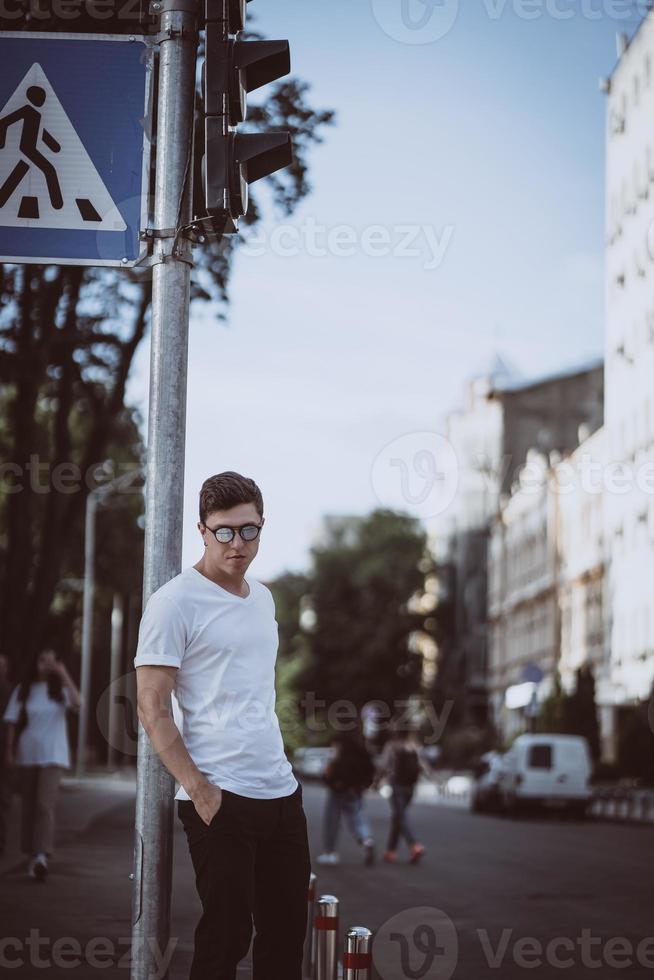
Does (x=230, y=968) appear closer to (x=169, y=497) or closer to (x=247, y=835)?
(x=247, y=835)

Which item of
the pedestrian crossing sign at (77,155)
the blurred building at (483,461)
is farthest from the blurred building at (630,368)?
the pedestrian crossing sign at (77,155)

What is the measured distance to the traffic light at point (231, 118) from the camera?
18.9 feet

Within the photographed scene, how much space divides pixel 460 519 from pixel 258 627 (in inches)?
3814

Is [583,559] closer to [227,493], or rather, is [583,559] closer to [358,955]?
[358,955]

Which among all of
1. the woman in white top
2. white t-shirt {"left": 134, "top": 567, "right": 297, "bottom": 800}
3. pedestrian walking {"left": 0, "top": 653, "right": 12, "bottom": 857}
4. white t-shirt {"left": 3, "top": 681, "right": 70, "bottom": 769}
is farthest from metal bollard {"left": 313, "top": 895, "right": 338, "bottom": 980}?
pedestrian walking {"left": 0, "top": 653, "right": 12, "bottom": 857}

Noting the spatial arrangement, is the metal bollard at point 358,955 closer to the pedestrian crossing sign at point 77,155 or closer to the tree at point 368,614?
the pedestrian crossing sign at point 77,155

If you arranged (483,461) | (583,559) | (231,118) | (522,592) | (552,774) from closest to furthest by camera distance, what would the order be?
1. (231,118)
2. (552,774)
3. (583,559)
4. (522,592)
5. (483,461)

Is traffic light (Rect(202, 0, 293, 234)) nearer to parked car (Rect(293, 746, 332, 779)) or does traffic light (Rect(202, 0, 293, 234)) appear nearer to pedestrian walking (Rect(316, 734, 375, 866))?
pedestrian walking (Rect(316, 734, 375, 866))

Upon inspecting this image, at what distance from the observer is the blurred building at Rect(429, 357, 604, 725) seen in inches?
3403

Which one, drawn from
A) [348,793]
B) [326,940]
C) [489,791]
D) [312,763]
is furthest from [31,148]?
[312,763]

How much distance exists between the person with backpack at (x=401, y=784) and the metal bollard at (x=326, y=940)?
41.6 feet

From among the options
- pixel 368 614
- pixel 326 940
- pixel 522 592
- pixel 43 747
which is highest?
pixel 522 592

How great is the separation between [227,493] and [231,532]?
12cm

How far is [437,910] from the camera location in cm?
1350
